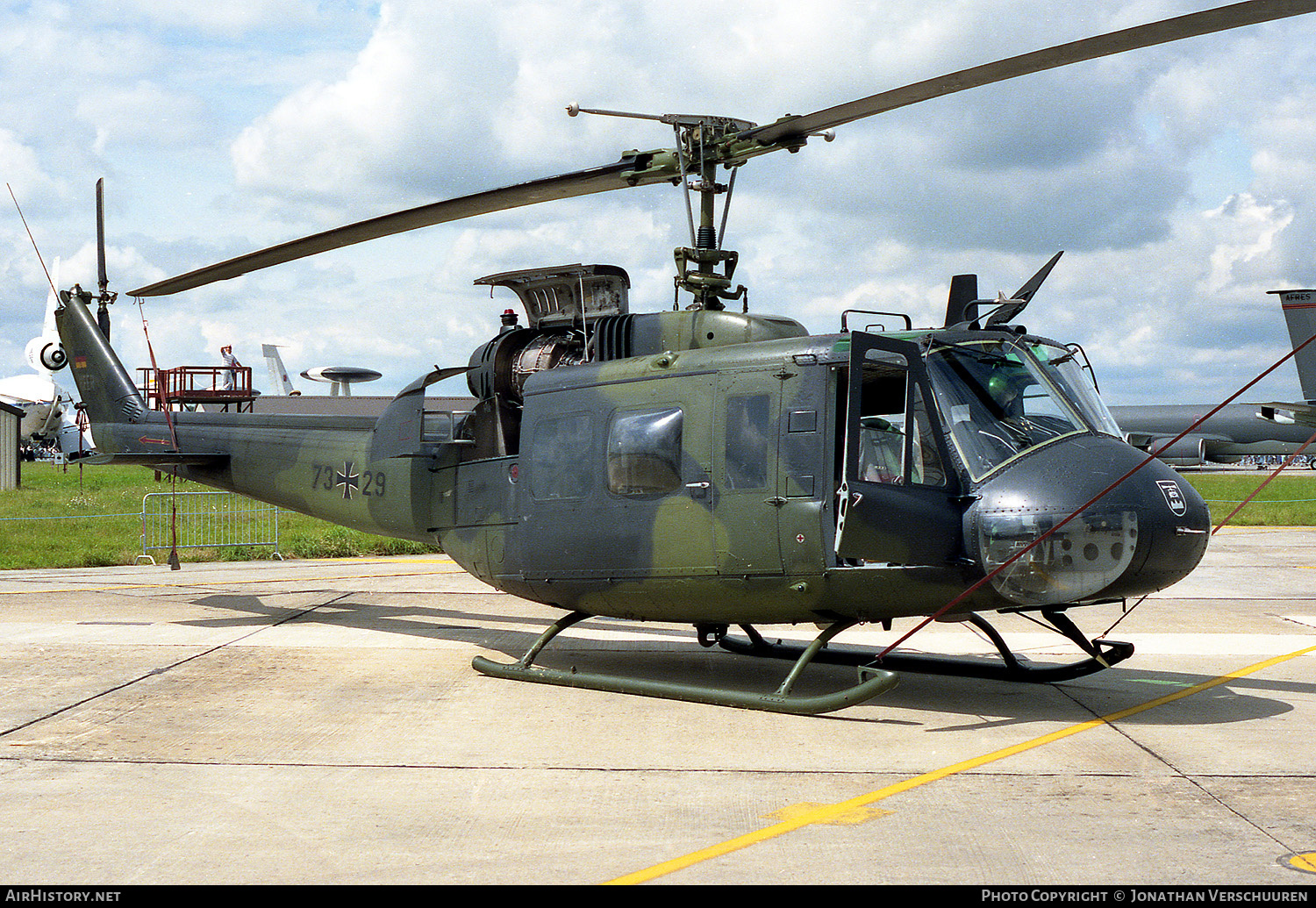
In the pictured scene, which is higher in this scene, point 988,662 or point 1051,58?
point 1051,58

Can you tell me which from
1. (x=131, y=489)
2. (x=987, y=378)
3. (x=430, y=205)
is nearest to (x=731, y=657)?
(x=987, y=378)

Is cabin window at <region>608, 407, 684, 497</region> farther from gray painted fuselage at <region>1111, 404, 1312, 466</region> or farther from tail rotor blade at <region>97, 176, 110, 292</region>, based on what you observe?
gray painted fuselage at <region>1111, 404, 1312, 466</region>

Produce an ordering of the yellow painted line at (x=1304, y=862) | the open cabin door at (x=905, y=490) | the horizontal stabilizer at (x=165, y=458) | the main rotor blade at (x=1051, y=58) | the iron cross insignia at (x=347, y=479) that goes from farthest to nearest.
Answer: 1. the horizontal stabilizer at (x=165, y=458)
2. the iron cross insignia at (x=347, y=479)
3. the open cabin door at (x=905, y=490)
4. the main rotor blade at (x=1051, y=58)
5. the yellow painted line at (x=1304, y=862)

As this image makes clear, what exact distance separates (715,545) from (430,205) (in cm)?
356

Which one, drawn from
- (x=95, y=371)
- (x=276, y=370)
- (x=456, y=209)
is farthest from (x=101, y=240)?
(x=276, y=370)

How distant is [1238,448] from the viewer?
58281 millimetres

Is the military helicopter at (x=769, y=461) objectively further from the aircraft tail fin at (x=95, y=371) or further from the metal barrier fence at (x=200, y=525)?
the metal barrier fence at (x=200, y=525)

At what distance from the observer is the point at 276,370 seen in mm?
84188

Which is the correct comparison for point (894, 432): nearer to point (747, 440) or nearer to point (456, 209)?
point (747, 440)

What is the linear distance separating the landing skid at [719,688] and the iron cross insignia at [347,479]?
2.59 meters

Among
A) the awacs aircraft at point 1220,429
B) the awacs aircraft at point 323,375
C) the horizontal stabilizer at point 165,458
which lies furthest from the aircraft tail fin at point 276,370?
the horizontal stabilizer at point 165,458

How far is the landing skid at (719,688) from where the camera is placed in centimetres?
714

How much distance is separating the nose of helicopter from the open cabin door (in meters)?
0.23

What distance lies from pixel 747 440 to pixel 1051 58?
9.90 feet
